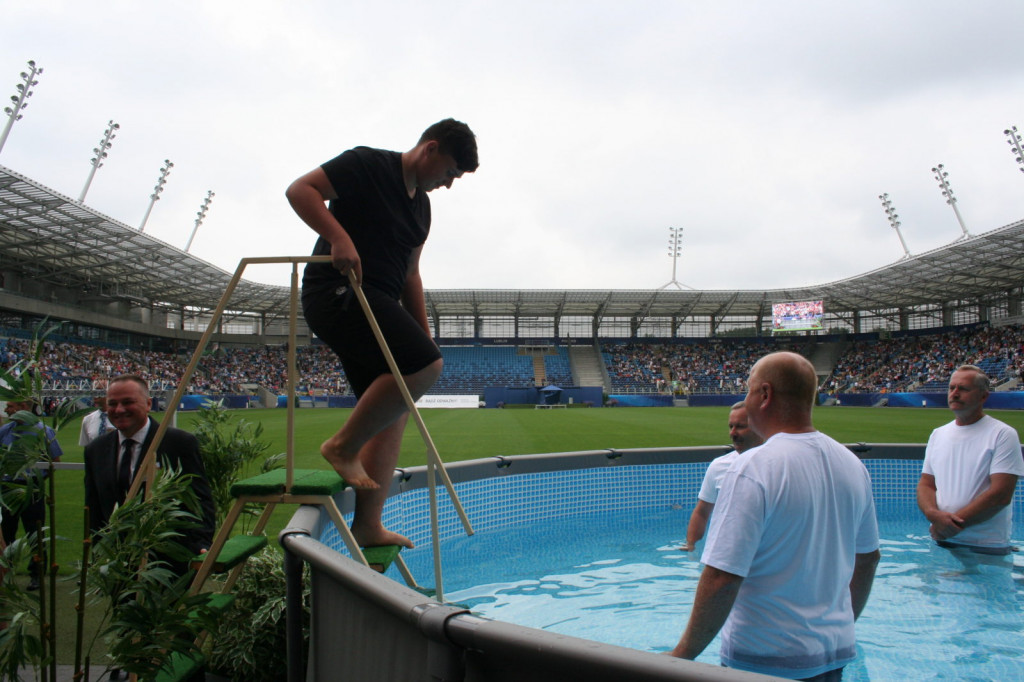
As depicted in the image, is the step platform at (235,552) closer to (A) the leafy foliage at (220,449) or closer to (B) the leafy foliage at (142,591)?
(B) the leafy foliage at (142,591)

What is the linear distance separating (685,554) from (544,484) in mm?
1784

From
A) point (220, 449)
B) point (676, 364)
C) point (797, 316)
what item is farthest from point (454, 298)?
point (220, 449)

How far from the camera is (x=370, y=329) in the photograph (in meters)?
2.45

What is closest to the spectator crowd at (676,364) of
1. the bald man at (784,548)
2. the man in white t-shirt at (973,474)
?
the man in white t-shirt at (973,474)

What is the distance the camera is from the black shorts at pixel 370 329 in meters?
2.41

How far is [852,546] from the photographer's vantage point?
2160 mm

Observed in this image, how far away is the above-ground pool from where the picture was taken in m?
4.14

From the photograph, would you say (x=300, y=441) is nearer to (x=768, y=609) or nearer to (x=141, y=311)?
(x=768, y=609)

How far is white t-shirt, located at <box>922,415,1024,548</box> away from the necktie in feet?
18.5

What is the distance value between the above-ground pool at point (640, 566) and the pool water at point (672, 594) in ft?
0.04

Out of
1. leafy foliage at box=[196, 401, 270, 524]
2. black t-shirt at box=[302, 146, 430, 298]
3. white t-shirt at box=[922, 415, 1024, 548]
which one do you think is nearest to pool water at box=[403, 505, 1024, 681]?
white t-shirt at box=[922, 415, 1024, 548]

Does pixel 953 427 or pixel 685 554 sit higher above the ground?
pixel 953 427

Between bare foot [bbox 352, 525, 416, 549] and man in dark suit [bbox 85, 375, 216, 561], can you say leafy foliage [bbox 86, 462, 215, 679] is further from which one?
man in dark suit [bbox 85, 375, 216, 561]

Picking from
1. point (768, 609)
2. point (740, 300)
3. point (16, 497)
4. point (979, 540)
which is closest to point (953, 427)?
point (979, 540)
